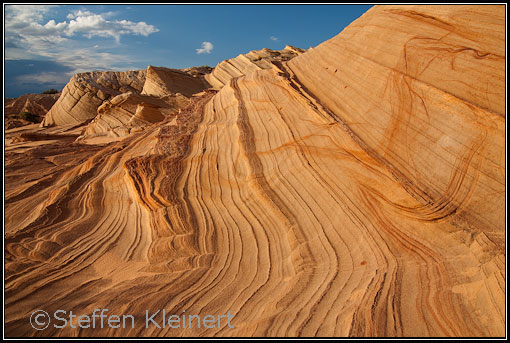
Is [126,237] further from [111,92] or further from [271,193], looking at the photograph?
[111,92]

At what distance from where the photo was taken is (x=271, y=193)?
379cm

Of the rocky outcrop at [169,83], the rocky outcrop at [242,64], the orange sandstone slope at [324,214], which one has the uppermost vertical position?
the rocky outcrop at [242,64]

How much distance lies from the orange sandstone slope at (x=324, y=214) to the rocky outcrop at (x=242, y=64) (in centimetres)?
1179

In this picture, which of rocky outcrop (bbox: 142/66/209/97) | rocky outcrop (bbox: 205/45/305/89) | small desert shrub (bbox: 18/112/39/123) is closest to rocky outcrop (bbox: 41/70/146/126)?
rocky outcrop (bbox: 142/66/209/97)

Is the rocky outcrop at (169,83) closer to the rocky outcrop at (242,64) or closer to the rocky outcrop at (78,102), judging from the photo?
the rocky outcrop at (242,64)

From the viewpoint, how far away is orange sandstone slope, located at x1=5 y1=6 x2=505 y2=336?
7.52ft

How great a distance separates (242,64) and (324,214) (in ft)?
51.9

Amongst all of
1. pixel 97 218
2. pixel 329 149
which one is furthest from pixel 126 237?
pixel 329 149

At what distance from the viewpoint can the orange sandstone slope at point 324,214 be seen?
229cm

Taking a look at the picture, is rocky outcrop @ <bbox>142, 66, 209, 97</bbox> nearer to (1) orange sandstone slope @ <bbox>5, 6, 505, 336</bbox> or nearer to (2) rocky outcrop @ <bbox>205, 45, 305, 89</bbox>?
(2) rocky outcrop @ <bbox>205, 45, 305, 89</bbox>

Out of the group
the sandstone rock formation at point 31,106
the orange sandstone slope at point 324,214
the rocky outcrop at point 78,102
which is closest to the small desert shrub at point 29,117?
the sandstone rock formation at point 31,106

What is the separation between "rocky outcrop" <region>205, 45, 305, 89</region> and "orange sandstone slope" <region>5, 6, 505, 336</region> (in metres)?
11.8

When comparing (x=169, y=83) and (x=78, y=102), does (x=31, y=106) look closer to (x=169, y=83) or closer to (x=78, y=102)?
(x=78, y=102)

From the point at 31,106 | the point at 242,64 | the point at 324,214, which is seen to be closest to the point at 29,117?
the point at 31,106
